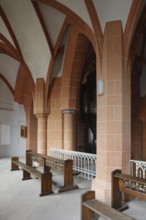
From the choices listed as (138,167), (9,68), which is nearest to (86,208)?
(138,167)

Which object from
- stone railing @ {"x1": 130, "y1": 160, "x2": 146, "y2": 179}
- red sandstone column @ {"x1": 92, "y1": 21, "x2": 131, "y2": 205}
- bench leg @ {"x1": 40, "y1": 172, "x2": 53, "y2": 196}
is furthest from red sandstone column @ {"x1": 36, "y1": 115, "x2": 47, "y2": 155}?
stone railing @ {"x1": 130, "y1": 160, "x2": 146, "y2": 179}

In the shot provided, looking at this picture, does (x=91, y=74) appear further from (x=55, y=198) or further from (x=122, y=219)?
(x=122, y=219)

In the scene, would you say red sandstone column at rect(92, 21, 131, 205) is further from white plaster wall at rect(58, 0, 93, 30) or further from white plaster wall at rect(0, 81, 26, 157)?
white plaster wall at rect(0, 81, 26, 157)

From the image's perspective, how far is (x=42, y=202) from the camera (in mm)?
3438

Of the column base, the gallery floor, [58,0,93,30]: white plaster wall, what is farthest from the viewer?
[58,0,93,30]: white plaster wall

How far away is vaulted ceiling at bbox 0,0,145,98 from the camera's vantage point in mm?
3719

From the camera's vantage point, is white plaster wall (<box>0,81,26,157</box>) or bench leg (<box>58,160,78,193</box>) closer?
bench leg (<box>58,160,78,193</box>)

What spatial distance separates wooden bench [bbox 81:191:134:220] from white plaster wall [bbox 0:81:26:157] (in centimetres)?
813

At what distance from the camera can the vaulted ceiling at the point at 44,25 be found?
12.2 ft

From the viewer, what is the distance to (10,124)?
32.9ft

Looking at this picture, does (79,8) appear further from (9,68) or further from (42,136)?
(9,68)

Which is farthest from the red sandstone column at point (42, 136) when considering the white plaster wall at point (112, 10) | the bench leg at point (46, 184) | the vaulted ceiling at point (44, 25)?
the white plaster wall at point (112, 10)

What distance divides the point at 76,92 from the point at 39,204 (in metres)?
3.42

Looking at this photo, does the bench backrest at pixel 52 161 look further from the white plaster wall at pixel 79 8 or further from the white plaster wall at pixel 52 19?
the white plaster wall at pixel 52 19
